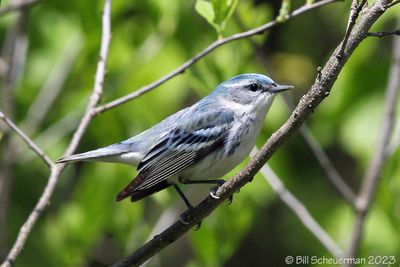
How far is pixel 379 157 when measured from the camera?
4109 millimetres

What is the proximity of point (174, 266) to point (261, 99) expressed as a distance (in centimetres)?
316

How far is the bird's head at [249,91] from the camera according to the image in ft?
13.9

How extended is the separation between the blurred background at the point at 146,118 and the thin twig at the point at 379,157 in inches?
7.4

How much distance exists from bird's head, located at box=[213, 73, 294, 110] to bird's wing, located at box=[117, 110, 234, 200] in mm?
132

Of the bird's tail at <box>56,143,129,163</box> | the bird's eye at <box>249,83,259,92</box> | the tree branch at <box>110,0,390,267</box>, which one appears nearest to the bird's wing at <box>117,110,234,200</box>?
the bird's tail at <box>56,143,129,163</box>

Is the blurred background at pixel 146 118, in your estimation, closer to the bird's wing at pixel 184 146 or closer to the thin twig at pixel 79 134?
the bird's wing at pixel 184 146

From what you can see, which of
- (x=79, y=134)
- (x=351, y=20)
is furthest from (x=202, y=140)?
(x=351, y=20)

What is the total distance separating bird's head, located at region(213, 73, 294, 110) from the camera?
13.9 ft

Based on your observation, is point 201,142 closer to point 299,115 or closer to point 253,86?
point 253,86

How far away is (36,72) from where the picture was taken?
5.50 meters

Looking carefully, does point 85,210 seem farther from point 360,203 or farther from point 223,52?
point 360,203

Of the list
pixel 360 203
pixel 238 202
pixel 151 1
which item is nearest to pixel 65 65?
pixel 151 1

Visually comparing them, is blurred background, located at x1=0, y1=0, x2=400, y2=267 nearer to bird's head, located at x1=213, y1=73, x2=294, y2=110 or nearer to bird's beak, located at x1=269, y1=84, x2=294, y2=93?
bird's head, located at x1=213, y1=73, x2=294, y2=110

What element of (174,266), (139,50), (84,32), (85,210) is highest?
(84,32)
